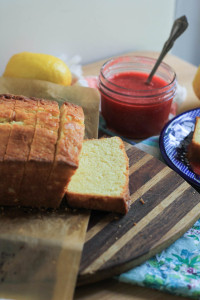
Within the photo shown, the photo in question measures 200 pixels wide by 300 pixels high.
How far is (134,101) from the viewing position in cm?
264

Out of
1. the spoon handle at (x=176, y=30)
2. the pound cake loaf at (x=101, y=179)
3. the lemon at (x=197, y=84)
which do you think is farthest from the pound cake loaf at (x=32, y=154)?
the lemon at (x=197, y=84)

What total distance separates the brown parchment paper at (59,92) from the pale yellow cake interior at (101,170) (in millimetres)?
303

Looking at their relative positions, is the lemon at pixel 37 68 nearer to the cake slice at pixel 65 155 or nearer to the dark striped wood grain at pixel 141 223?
the cake slice at pixel 65 155

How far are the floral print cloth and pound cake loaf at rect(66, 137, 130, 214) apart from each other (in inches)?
12.4

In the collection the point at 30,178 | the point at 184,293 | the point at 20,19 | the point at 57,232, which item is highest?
the point at 20,19

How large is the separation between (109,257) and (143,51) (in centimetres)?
258

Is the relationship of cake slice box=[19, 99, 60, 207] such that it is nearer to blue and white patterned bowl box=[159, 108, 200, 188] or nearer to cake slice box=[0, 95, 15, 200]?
cake slice box=[0, 95, 15, 200]

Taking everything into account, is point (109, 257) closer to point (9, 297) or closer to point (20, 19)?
point (9, 297)

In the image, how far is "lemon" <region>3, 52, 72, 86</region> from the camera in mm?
2748

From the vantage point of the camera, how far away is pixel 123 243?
1872 mm

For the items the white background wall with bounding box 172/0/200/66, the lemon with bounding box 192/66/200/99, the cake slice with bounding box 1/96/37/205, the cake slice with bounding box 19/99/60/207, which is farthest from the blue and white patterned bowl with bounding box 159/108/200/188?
the white background wall with bounding box 172/0/200/66

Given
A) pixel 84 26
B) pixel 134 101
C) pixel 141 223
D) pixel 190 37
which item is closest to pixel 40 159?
pixel 141 223

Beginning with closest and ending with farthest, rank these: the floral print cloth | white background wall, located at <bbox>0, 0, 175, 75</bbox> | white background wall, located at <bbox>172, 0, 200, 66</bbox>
→ the floral print cloth
white background wall, located at <bbox>0, 0, 175, 75</bbox>
white background wall, located at <bbox>172, 0, 200, 66</bbox>

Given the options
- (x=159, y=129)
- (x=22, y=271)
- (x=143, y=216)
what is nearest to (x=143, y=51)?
(x=159, y=129)
